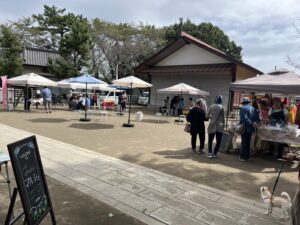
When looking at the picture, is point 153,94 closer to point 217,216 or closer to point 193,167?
point 193,167

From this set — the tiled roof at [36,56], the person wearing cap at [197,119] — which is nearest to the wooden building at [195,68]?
the person wearing cap at [197,119]

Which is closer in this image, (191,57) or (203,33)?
(191,57)

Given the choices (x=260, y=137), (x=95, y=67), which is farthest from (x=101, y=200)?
(x=95, y=67)

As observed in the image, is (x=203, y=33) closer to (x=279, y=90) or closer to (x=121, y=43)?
(x=121, y=43)

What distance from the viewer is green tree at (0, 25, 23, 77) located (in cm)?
2436

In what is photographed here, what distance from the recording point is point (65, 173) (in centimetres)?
550

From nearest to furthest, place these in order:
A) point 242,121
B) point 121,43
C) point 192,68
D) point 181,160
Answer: point 181,160
point 242,121
point 192,68
point 121,43

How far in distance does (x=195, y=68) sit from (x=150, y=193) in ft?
57.0

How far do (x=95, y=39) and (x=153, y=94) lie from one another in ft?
42.9

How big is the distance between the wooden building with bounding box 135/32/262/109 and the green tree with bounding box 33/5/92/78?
6.65 metres

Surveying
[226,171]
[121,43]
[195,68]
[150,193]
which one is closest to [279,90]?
[226,171]

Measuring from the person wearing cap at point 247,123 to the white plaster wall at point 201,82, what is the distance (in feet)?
43.8

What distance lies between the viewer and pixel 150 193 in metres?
4.68

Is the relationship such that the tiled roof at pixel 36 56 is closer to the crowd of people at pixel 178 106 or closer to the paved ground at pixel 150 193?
the crowd of people at pixel 178 106
